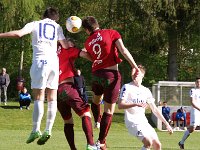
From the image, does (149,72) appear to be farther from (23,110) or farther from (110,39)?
(110,39)

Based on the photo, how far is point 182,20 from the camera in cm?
4578

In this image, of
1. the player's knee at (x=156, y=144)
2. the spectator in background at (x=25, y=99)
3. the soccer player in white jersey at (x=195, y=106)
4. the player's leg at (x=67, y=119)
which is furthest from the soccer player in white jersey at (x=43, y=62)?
the spectator in background at (x=25, y=99)

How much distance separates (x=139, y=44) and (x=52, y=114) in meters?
34.6

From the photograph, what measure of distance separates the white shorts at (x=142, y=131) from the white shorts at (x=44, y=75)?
5.62ft

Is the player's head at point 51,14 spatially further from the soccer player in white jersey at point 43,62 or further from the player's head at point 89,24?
the player's head at point 89,24

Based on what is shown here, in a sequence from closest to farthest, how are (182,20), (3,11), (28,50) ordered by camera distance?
(3,11) → (182,20) → (28,50)

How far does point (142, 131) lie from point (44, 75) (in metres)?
2.11

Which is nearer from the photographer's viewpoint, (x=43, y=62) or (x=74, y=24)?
(x=43, y=62)

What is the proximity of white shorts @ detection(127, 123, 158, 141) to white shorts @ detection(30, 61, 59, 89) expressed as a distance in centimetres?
171

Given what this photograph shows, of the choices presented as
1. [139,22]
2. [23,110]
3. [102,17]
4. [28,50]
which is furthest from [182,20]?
[28,50]

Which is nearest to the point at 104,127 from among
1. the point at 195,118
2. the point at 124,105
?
the point at 124,105

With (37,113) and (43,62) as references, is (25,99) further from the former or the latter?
(43,62)

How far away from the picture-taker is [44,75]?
11828 millimetres

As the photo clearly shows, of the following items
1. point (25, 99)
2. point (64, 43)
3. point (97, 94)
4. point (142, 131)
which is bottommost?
point (25, 99)
